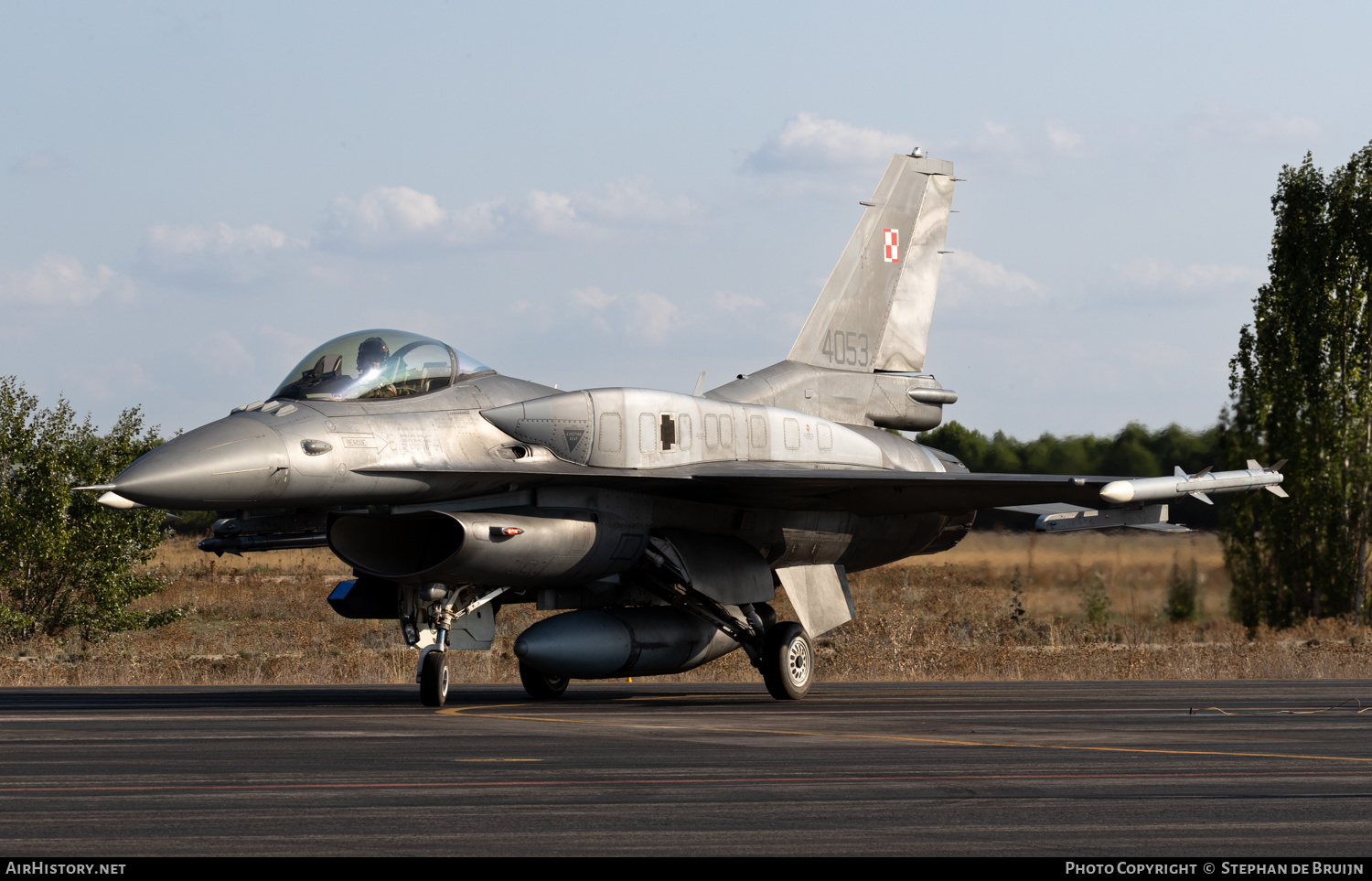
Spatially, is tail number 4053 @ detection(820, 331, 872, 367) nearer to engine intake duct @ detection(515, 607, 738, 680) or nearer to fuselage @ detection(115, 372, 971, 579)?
fuselage @ detection(115, 372, 971, 579)

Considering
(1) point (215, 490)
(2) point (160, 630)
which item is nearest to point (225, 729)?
(1) point (215, 490)

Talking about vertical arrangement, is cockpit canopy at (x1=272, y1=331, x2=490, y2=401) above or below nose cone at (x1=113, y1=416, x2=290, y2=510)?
above

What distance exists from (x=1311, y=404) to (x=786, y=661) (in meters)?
21.5

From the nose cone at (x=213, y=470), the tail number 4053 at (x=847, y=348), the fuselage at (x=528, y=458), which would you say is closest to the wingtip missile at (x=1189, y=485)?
the fuselage at (x=528, y=458)

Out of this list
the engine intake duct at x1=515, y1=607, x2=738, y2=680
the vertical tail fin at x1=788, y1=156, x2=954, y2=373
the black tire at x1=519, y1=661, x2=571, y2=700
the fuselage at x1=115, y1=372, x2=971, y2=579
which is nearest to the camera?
the fuselage at x1=115, y1=372, x2=971, y2=579

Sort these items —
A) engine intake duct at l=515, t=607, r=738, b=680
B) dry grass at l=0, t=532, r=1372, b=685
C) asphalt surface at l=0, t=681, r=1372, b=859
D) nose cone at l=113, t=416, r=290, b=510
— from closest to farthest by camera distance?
asphalt surface at l=0, t=681, r=1372, b=859
nose cone at l=113, t=416, r=290, b=510
engine intake duct at l=515, t=607, r=738, b=680
dry grass at l=0, t=532, r=1372, b=685

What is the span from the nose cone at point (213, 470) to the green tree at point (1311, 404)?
22.0 metres

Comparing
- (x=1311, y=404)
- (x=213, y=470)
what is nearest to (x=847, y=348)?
(x=213, y=470)

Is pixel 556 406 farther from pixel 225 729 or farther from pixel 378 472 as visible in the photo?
pixel 225 729

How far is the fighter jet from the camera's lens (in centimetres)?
1343

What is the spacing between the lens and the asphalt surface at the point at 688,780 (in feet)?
19.3

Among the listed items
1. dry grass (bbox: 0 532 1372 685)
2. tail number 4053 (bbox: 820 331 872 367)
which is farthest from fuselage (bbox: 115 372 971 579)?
dry grass (bbox: 0 532 1372 685)

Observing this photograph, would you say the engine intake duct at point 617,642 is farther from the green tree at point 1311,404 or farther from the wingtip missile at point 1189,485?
the green tree at point 1311,404

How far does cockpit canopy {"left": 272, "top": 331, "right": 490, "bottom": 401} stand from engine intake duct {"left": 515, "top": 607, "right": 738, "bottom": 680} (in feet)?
8.68
